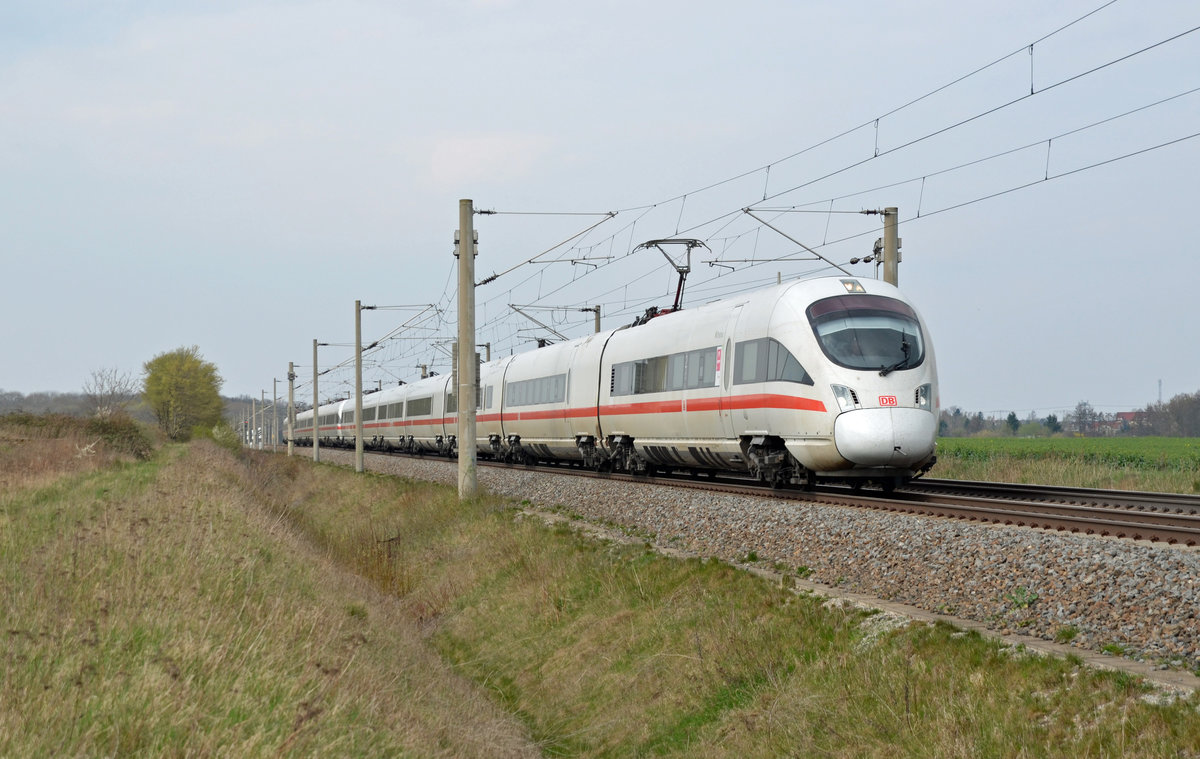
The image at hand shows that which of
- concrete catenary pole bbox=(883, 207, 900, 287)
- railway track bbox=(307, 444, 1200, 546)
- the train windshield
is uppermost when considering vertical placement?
concrete catenary pole bbox=(883, 207, 900, 287)

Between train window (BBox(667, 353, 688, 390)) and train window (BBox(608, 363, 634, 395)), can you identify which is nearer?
train window (BBox(667, 353, 688, 390))

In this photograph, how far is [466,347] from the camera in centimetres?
2327

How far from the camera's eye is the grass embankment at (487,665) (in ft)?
18.9

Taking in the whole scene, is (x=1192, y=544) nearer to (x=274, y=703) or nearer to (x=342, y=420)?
(x=274, y=703)

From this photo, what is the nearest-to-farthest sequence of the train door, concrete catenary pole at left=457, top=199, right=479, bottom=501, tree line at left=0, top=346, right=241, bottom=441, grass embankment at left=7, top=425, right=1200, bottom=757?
1. grass embankment at left=7, top=425, right=1200, bottom=757
2. the train door
3. concrete catenary pole at left=457, top=199, right=479, bottom=501
4. tree line at left=0, top=346, right=241, bottom=441

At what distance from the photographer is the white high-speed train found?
1597 cm

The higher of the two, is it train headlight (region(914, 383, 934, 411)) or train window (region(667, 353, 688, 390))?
train window (region(667, 353, 688, 390))

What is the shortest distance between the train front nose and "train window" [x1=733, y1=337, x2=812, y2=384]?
1031mm

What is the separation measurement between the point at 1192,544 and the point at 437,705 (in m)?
7.34

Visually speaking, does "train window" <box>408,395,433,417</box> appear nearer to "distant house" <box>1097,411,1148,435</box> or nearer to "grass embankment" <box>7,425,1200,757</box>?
"grass embankment" <box>7,425,1200,757</box>

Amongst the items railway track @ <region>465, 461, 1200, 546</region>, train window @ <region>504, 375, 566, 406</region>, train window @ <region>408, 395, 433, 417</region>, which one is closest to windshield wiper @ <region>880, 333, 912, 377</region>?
railway track @ <region>465, 461, 1200, 546</region>

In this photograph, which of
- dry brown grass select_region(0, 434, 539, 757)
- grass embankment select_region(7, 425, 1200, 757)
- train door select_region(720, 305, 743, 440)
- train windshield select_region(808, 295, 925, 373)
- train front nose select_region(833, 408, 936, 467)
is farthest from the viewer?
train door select_region(720, 305, 743, 440)

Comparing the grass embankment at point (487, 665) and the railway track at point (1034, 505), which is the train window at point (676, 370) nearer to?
the railway track at point (1034, 505)

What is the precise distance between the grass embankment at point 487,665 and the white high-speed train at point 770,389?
4161mm
